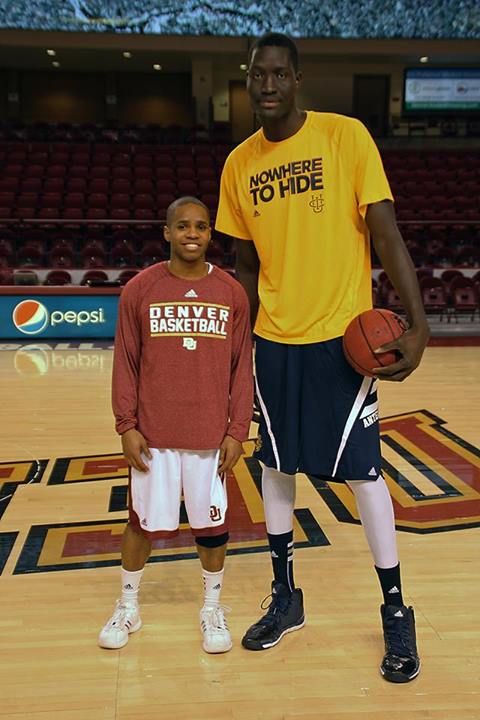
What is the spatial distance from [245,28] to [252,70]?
1476 cm

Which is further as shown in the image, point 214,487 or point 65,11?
point 65,11

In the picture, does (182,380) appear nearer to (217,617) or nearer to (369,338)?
(369,338)

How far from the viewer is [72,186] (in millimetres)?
12688

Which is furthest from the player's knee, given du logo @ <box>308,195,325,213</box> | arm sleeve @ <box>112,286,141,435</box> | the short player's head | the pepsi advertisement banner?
the pepsi advertisement banner

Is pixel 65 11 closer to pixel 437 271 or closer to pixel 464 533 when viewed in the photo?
pixel 437 271

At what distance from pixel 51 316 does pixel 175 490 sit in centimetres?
623

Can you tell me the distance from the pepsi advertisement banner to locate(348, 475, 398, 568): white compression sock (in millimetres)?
6281

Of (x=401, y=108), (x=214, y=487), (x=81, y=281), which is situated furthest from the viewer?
(x=401, y=108)

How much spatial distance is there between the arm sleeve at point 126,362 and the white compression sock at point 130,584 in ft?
1.54

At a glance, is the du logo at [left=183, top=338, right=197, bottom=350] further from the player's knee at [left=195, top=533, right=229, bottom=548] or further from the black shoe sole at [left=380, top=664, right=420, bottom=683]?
the black shoe sole at [left=380, top=664, right=420, bottom=683]

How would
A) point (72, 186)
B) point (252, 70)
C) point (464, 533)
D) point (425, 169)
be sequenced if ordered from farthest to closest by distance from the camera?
point (425, 169)
point (72, 186)
point (464, 533)
point (252, 70)

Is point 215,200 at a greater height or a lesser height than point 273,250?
greater

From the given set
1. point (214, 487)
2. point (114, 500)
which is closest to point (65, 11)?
point (114, 500)

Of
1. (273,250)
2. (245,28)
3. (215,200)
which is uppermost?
(245,28)
